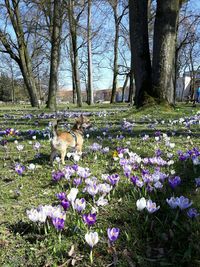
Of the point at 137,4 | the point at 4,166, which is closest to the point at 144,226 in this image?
the point at 4,166

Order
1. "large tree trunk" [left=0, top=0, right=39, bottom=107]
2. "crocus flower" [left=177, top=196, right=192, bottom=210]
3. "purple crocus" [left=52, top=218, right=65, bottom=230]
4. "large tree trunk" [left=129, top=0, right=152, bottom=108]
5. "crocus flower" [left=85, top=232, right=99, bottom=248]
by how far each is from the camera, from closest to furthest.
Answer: "crocus flower" [left=85, top=232, right=99, bottom=248]
"purple crocus" [left=52, top=218, right=65, bottom=230]
"crocus flower" [left=177, top=196, right=192, bottom=210]
"large tree trunk" [left=129, top=0, right=152, bottom=108]
"large tree trunk" [left=0, top=0, right=39, bottom=107]

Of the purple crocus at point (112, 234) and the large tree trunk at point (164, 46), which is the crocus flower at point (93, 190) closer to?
the purple crocus at point (112, 234)

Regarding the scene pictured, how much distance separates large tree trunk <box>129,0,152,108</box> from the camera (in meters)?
11.8

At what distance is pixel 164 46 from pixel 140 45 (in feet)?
3.40

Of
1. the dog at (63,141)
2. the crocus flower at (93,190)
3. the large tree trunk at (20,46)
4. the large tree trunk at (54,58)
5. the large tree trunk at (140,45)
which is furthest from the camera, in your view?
the large tree trunk at (20,46)

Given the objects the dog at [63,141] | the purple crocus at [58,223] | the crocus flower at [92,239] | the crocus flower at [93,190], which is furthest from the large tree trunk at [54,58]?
the crocus flower at [92,239]

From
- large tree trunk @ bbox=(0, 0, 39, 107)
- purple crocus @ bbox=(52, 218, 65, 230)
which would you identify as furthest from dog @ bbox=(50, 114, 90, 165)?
large tree trunk @ bbox=(0, 0, 39, 107)

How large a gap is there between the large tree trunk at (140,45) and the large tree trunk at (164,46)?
55 centimetres

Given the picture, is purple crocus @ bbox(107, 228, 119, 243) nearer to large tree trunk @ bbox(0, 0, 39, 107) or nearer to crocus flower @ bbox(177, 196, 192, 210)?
crocus flower @ bbox(177, 196, 192, 210)

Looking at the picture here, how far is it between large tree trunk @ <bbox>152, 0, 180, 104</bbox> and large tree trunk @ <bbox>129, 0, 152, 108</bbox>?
0.55m

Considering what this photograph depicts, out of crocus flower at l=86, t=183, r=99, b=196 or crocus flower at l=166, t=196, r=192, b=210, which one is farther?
crocus flower at l=86, t=183, r=99, b=196

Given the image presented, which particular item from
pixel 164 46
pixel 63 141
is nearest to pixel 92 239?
pixel 63 141

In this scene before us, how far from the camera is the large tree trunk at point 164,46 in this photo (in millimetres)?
11180

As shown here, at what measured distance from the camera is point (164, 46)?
1122cm
